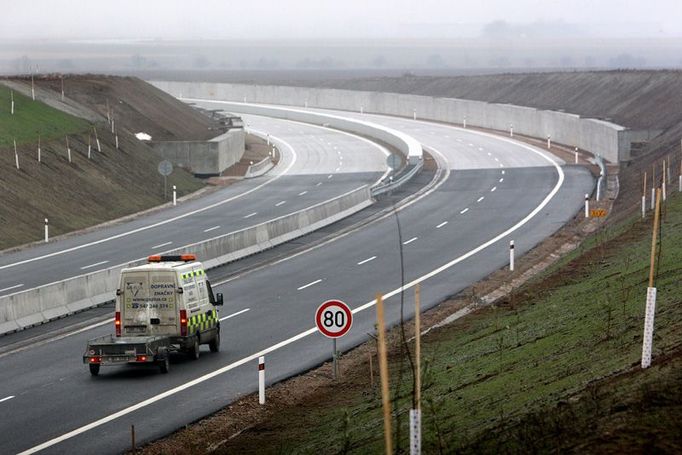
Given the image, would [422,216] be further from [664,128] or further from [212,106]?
[212,106]

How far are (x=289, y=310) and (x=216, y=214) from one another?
24.4m

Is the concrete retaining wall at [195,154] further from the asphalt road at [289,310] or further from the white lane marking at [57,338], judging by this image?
the white lane marking at [57,338]

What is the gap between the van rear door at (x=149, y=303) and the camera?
2627cm

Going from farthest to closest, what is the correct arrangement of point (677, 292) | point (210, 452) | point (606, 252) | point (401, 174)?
1. point (401, 174)
2. point (606, 252)
3. point (677, 292)
4. point (210, 452)

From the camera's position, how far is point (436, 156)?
270 ft

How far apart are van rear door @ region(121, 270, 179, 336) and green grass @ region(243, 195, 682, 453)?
490 cm

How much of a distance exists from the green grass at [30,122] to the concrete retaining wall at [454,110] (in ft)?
101

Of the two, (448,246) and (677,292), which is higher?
(677,292)

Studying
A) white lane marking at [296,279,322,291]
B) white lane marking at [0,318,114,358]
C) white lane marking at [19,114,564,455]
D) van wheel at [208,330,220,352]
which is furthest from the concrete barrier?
white lane marking at [19,114,564,455]

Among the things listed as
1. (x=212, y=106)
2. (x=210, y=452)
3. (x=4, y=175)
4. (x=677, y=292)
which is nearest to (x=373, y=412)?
(x=210, y=452)

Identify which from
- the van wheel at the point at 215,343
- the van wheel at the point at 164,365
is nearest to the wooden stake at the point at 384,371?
the van wheel at the point at 164,365

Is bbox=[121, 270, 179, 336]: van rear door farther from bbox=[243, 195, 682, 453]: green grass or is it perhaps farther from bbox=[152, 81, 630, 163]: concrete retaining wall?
bbox=[152, 81, 630, 163]: concrete retaining wall

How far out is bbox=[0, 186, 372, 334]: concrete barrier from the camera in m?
31.3

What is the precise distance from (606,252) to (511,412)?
2221 centimetres
